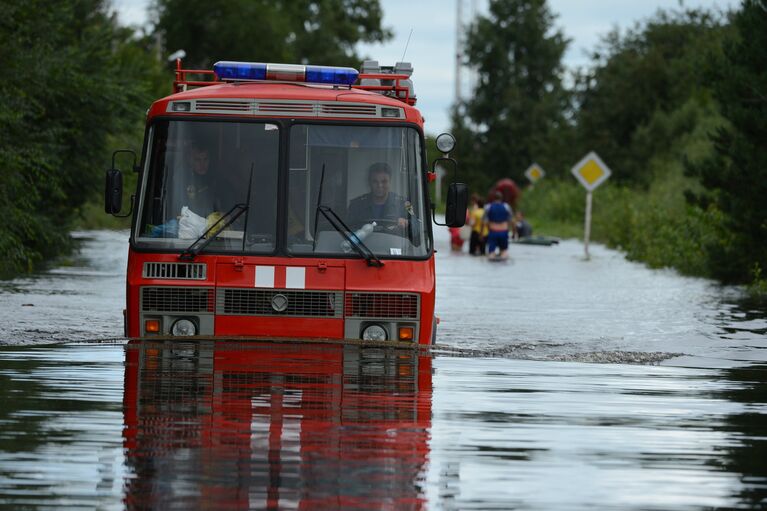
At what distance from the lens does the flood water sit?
7.77 metres

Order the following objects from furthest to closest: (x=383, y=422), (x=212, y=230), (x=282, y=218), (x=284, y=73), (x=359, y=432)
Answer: (x=284, y=73) < (x=282, y=218) < (x=212, y=230) < (x=383, y=422) < (x=359, y=432)

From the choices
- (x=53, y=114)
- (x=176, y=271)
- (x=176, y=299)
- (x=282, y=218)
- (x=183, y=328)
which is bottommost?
(x=183, y=328)

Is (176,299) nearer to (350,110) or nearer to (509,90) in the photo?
(350,110)

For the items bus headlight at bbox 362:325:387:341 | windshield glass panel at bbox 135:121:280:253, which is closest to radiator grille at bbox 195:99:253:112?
windshield glass panel at bbox 135:121:280:253

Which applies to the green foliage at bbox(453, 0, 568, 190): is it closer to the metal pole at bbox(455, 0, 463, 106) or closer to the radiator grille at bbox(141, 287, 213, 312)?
the metal pole at bbox(455, 0, 463, 106)

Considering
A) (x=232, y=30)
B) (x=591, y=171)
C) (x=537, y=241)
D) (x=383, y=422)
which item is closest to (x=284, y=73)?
(x=383, y=422)

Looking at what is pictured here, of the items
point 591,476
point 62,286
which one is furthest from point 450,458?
point 62,286

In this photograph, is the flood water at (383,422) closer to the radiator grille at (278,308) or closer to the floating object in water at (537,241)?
the radiator grille at (278,308)

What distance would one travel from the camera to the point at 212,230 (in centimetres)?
1440

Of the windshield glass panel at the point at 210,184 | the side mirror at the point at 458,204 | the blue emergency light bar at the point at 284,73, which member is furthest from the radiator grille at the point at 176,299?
the blue emergency light bar at the point at 284,73

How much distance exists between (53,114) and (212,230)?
18568 mm

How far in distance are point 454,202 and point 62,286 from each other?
12325mm

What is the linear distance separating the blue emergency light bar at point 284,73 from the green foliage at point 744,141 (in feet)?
43.7

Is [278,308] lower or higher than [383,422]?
higher
